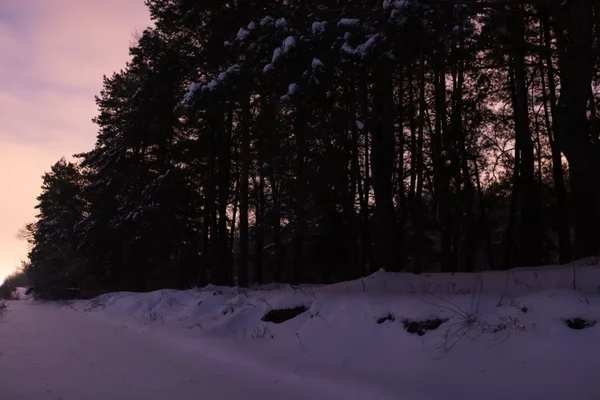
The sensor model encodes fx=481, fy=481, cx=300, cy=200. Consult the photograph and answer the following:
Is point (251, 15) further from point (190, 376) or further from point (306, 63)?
point (190, 376)

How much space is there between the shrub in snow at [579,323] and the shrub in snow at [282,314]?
14.8ft

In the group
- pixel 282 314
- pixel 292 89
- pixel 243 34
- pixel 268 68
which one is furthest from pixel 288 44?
pixel 282 314

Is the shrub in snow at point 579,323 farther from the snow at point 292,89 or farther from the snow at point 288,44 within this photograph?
the snow at point 288,44

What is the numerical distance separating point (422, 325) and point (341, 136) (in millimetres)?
9116

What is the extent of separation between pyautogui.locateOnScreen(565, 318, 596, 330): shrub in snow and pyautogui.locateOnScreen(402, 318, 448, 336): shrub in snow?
1.43 m

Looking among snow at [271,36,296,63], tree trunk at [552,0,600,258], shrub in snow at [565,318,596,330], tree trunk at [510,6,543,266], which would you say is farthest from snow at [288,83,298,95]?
tree trunk at [510,6,543,266]

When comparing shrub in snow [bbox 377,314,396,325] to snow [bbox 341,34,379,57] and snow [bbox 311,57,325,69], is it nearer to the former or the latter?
snow [bbox 341,34,379,57]

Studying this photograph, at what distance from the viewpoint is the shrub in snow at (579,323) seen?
15.7 feet

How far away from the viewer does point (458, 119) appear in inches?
760

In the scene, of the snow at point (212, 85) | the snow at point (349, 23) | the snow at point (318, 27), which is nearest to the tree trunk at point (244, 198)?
the snow at point (212, 85)

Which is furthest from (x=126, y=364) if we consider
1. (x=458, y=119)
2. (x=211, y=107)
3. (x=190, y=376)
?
(x=458, y=119)

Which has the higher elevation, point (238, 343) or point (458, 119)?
point (458, 119)

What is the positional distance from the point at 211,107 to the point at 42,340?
569 cm

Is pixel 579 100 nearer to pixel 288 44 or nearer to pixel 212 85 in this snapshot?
pixel 288 44
